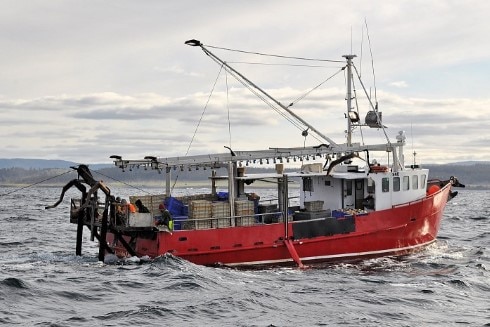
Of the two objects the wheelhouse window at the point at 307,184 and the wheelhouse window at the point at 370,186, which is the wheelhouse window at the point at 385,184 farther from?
the wheelhouse window at the point at 307,184

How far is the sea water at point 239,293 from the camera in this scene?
56.6 ft

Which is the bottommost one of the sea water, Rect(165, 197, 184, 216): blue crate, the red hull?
the sea water

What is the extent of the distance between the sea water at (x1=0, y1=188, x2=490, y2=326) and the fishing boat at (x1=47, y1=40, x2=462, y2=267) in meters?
0.77

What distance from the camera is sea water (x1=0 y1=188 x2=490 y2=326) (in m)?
17.3

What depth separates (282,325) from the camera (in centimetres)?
1669

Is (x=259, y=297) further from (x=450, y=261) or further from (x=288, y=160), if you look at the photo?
(x=450, y=261)

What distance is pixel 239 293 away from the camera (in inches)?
795

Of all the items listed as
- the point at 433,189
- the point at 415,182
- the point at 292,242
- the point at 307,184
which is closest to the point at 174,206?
the point at 292,242

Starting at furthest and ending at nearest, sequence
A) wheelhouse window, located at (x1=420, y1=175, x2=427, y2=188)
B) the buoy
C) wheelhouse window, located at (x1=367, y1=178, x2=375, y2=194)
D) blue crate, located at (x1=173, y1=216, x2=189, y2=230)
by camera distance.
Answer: the buoy, wheelhouse window, located at (x1=420, y1=175, x2=427, y2=188), wheelhouse window, located at (x1=367, y1=178, x2=375, y2=194), blue crate, located at (x1=173, y1=216, x2=189, y2=230)

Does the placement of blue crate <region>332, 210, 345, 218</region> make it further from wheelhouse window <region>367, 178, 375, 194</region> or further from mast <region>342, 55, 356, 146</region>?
mast <region>342, 55, 356, 146</region>

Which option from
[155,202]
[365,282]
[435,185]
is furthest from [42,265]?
[435,185]

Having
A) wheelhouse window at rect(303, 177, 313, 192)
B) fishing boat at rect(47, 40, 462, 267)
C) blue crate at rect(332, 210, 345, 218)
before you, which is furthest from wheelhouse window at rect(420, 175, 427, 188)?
blue crate at rect(332, 210, 345, 218)

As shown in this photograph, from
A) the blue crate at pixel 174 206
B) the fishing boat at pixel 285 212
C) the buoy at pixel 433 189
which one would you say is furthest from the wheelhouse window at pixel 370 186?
the blue crate at pixel 174 206

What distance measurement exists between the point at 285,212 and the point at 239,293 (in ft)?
20.9
